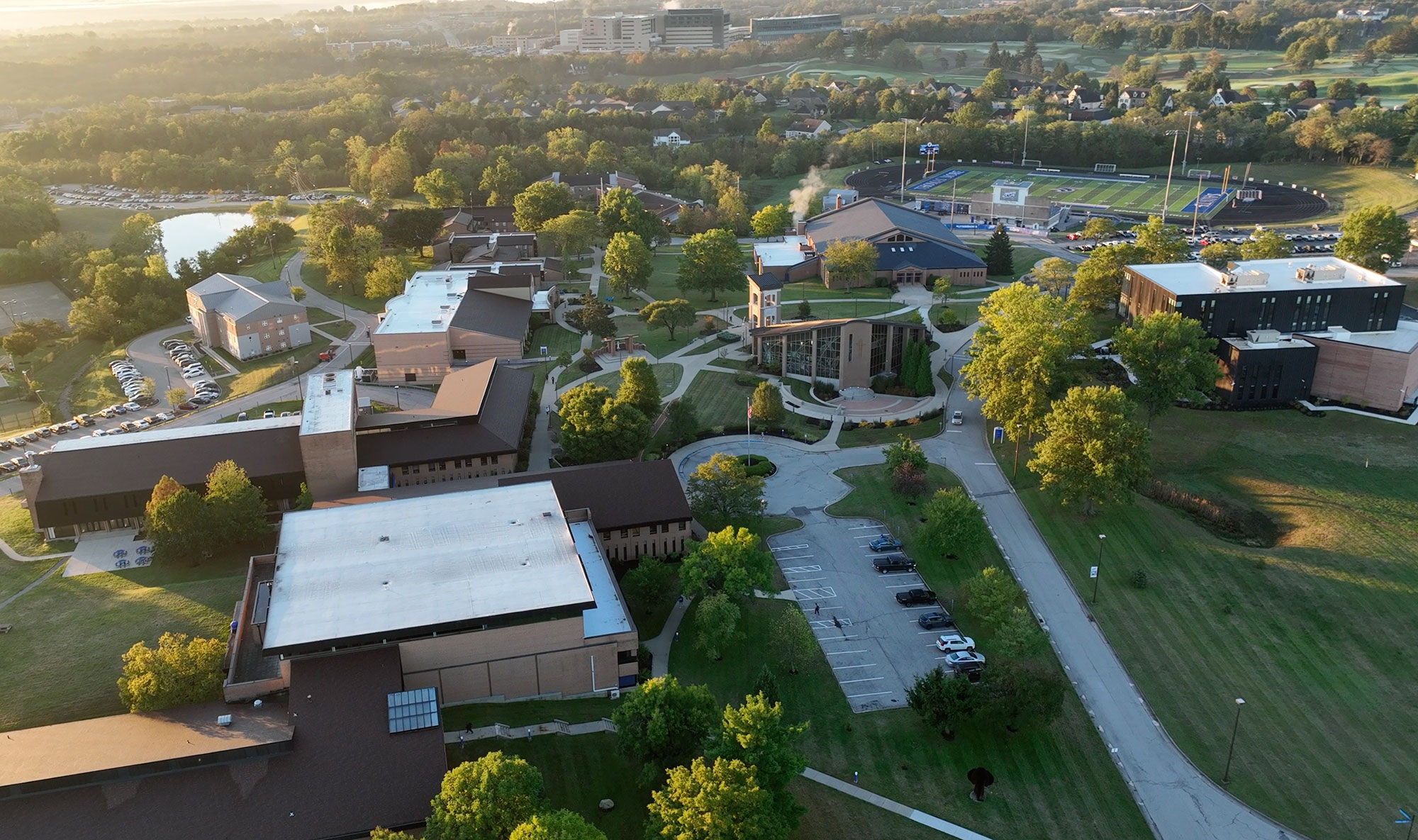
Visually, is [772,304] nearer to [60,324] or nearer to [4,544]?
[4,544]

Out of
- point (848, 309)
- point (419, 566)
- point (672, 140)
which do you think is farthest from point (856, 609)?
point (672, 140)

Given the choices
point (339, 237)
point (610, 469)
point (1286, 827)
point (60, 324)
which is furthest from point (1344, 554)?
point (60, 324)

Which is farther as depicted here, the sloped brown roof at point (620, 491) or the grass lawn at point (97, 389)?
the grass lawn at point (97, 389)

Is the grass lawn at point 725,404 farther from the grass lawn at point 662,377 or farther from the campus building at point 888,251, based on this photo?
the campus building at point 888,251

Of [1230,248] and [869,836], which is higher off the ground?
[1230,248]

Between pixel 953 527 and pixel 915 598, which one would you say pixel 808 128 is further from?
pixel 915 598

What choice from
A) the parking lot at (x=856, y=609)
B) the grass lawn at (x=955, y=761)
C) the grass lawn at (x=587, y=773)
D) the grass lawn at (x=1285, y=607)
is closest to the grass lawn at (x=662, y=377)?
the parking lot at (x=856, y=609)

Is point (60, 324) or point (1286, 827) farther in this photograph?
point (60, 324)

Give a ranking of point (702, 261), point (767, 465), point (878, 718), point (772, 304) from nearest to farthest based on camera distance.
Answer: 1. point (878, 718)
2. point (767, 465)
3. point (772, 304)
4. point (702, 261)
